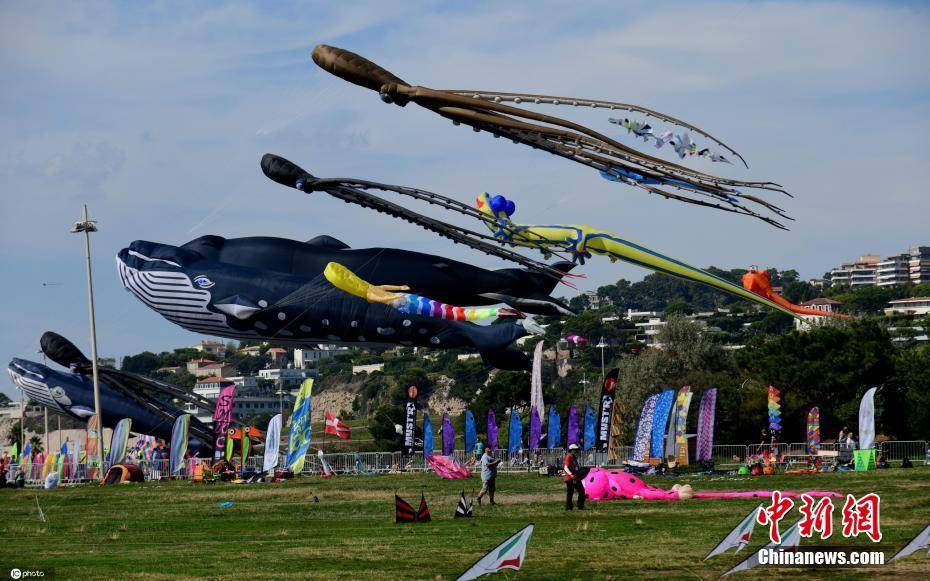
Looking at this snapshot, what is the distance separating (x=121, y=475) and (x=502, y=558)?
41296 millimetres

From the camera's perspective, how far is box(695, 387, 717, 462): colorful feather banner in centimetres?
4622

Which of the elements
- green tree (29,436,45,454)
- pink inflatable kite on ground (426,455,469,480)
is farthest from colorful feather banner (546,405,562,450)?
green tree (29,436,45,454)

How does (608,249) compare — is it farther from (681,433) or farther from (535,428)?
(535,428)

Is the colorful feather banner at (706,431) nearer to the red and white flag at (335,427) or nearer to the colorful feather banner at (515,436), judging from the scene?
the colorful feather banner at (515,436)

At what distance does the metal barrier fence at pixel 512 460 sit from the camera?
171 ft

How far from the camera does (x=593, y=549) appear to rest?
808 inches

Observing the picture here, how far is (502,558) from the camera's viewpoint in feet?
52.5

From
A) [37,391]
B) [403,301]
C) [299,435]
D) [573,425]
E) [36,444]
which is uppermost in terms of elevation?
[403,301]

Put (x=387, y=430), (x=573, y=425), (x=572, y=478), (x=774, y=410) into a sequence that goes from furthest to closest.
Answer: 1. (x=387, y=430)
2. (x=774, y=410)
3. (x=573, y=425)
4. (x=572, y=478)

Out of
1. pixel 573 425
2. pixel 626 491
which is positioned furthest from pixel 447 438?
pixel 626 491

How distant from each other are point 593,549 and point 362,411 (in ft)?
516

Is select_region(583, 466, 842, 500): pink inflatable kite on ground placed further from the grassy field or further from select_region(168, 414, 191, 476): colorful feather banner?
select_region(168, 414, 191, 476): colorful feather banner

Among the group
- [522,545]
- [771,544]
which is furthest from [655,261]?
[522,545]

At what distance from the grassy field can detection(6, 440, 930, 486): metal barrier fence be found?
13224 mm
